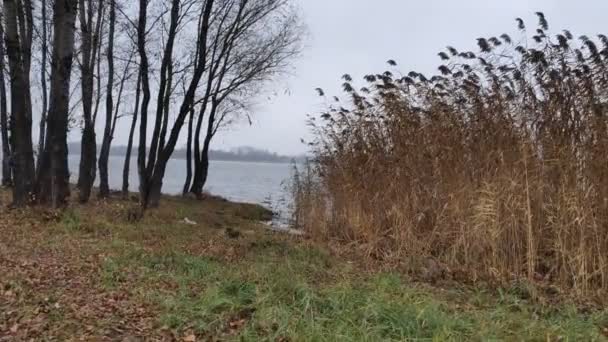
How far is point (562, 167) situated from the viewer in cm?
593

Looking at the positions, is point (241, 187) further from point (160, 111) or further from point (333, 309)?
point (333, 309)

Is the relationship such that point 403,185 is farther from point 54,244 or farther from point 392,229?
point 54,244

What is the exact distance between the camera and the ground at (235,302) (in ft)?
12.0

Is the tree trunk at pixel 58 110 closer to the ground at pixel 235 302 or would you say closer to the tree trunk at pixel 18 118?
the tree trunk at pixel 18 118

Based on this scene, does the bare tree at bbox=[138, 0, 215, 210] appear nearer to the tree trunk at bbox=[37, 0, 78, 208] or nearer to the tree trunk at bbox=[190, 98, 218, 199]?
the tree trunk at bbox=[37, 0, 78, 208]

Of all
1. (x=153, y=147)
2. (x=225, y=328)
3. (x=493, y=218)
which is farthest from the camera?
(x=153, y=147)

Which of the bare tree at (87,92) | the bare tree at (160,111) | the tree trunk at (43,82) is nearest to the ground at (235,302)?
the bare tree at (160,111)

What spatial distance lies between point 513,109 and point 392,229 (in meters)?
2.27

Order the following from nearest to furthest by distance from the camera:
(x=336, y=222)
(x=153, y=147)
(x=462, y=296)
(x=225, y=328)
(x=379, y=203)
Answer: (x=225, y=328), (x=462, y=296), (x=379, y=203), (x=336, y=222), (x=153, y=147)

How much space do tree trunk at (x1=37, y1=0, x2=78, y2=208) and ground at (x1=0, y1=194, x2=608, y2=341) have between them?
8.69ft

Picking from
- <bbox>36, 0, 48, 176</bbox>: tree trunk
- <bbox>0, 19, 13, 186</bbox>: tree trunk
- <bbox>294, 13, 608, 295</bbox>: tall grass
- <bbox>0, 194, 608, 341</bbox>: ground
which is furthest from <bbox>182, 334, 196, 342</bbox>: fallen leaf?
<bbox>0, 19, 13, 186</bbox>: tree trunk

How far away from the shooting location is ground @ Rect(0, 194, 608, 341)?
365 centimetres

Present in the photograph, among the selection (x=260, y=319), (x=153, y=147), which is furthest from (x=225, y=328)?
(x=153, y=147)

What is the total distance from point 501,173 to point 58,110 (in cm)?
666
